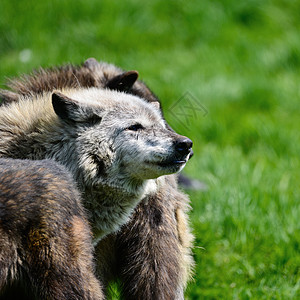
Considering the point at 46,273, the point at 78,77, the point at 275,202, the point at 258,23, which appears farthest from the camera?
the point at 258,23

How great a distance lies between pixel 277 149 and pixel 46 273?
5.55 metres

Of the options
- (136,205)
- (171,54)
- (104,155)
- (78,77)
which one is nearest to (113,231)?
(136,205)

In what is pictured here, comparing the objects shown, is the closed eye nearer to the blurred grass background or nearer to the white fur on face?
the white fur on face

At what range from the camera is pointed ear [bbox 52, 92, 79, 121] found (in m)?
3.74

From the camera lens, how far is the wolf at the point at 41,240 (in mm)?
2676

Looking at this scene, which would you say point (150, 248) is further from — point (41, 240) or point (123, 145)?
point (41, 240)

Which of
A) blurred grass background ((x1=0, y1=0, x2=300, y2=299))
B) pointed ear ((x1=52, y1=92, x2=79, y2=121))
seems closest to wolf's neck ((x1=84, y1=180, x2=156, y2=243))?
pointed ear ((x1=52, y1=92, x2=79, y2=121))

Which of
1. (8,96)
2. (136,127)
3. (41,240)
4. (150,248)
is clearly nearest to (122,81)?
(136,127)

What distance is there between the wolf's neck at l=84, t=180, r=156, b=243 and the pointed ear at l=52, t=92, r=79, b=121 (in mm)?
504

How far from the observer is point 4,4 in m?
9.41

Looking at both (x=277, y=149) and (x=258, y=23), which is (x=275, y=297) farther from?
(x=258, y=23)

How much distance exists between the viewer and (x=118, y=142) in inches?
150

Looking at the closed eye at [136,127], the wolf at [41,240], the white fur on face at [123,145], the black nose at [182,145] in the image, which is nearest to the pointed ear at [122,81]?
the white fur on face at [123,145]

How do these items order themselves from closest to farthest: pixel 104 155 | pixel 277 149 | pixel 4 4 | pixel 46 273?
pixel 46 273, pixel 104 155, pixel 277 149, pixel 4 4
